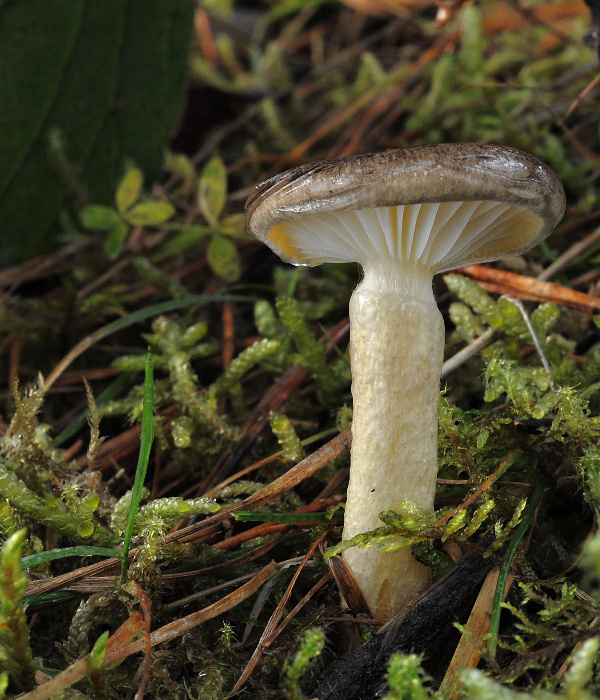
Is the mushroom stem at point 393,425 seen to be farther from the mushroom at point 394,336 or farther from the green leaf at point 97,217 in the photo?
the green leaf at point 97,217

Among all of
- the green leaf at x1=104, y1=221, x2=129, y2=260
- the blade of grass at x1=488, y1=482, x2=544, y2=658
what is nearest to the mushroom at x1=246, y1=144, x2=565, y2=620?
the blade of grass at x1=488, y1=482, x2=544, y2=658

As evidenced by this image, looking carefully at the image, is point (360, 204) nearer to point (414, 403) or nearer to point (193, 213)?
point (414, 403)

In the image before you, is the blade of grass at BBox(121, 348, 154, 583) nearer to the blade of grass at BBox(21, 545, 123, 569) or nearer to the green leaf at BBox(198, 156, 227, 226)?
the blade of grass at BBox(21, 545, 123, 569)

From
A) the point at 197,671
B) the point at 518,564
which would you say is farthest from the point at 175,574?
the point at 518,564

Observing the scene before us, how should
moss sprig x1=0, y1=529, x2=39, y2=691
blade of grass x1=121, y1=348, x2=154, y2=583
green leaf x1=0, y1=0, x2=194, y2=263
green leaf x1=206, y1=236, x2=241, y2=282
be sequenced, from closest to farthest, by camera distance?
moss sprig x1=0, y1=529, x2=39, y2=691, blade of grass x1=121, y1=348, x2=154, y2=583, green leaf x1=206, y1=236, x2=241, y2=282, green leaf x1=0, y1=0, x2=194, y2=263

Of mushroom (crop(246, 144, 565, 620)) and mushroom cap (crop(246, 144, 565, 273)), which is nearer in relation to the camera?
mushroom cap (crop(246, 144, 565, 273))

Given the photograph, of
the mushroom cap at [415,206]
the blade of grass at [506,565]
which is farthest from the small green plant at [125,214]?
the blade of grass at [506,565]

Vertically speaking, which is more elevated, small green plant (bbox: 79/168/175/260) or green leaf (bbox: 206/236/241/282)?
small green plant (bbox: 79/168/175/260)

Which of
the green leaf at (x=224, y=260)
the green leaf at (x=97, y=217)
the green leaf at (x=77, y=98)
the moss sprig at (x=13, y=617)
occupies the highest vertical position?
the green leaf at (x=77, y=98)
